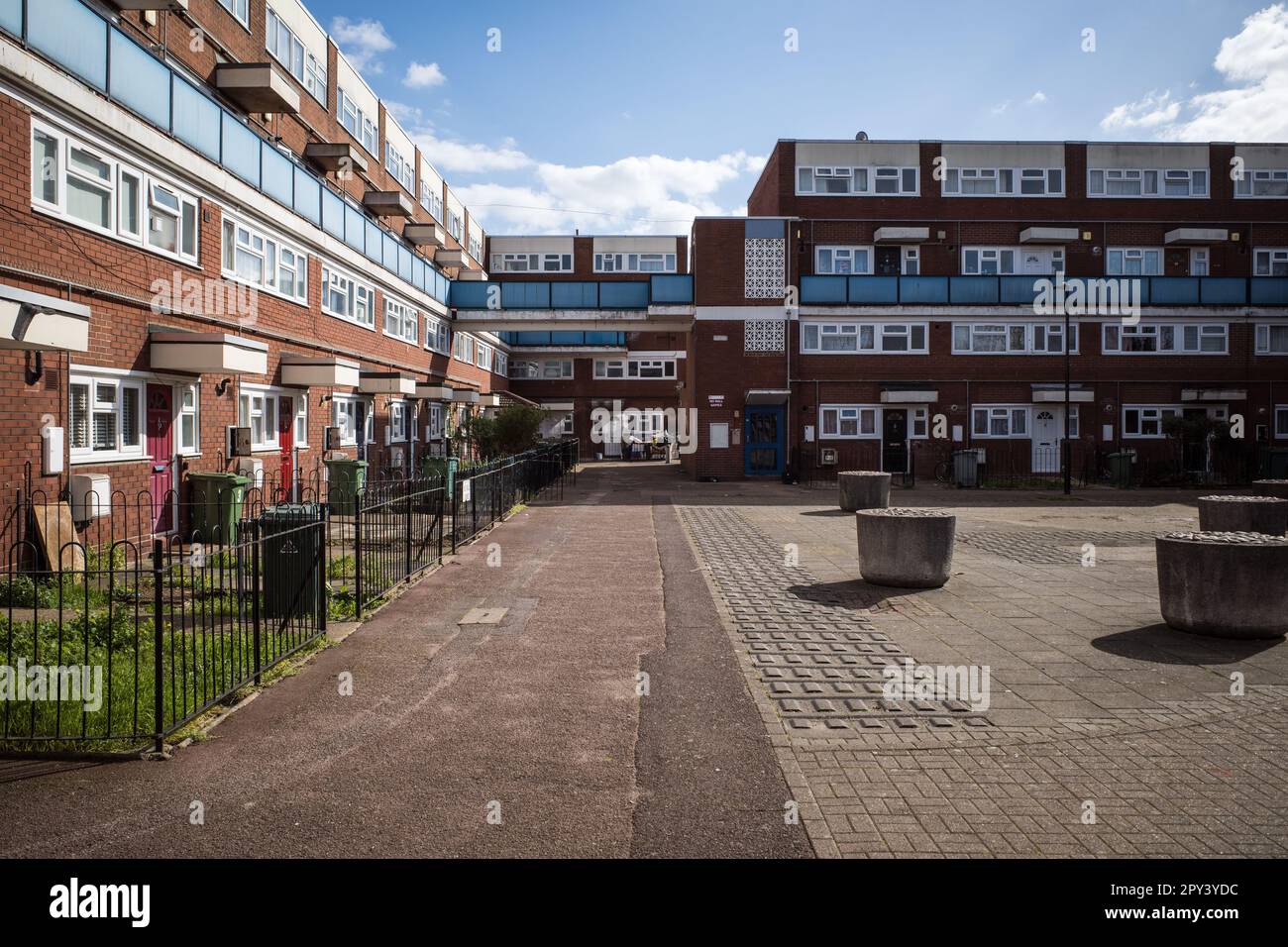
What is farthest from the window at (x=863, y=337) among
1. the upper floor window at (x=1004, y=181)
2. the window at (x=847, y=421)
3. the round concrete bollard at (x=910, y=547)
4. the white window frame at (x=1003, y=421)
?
the round concrete bollard at (x=910, y=547)

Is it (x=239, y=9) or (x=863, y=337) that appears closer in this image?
(x=239, y=9)

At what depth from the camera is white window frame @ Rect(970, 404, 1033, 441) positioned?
32594 millimetres

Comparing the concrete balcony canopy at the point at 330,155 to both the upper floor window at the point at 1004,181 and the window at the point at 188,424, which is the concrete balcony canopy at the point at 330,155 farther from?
the upper floor window at the point at 1004,181

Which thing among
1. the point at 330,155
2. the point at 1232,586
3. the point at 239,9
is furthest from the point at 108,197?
the point at 1232,586

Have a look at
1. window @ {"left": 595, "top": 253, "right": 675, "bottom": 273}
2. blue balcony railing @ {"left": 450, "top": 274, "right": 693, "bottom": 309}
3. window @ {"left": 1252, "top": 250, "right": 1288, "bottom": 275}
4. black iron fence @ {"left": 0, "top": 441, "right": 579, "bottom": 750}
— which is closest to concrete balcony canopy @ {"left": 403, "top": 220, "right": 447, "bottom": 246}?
blue balcony railing @ {"left": 450, "top": 274, "right": 693, "bottom": 309}

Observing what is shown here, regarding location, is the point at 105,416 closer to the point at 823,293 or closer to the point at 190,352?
the point at 190,352

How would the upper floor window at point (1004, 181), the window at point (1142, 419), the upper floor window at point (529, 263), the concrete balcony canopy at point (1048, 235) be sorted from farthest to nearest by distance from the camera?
1. the upper floor window at point (529, 263)
2. the upper floor window at point (1004, 181)
3. the concrete balcony canopy at point (1048, 235)
4. the window at point (1142, 419)

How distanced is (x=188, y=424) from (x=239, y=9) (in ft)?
34.8

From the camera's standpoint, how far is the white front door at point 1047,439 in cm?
3272

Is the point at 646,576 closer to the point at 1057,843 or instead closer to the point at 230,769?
the point at 230,769

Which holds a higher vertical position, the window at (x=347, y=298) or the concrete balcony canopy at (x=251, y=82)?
the concrete balcony canopy at (x=251, y=82)

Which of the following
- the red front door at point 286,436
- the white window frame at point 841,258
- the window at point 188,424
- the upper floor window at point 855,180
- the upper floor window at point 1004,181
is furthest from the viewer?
the upper floor window at point 1004,181

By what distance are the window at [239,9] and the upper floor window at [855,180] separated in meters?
20.3

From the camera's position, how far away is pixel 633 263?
56094 millimetres
